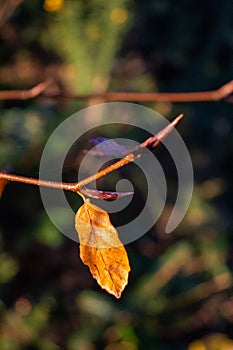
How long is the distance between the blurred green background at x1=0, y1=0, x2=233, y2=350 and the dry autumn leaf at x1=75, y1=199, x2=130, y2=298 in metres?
0.68

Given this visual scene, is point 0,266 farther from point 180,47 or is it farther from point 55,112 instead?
point 180,47

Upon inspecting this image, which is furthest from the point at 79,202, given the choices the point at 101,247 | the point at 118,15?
the point at 101,247

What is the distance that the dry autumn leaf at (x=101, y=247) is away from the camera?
0.39 meters

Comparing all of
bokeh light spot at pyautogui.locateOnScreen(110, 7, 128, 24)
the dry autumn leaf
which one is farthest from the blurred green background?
the dry autumn leaf

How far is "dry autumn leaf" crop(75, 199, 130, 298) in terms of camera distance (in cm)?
39

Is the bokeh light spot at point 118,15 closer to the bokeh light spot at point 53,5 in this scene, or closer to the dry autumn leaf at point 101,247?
the bokeh light spot at point 53,5

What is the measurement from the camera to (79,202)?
3.83ft

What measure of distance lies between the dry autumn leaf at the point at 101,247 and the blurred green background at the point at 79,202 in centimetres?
68

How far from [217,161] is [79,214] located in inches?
50.3

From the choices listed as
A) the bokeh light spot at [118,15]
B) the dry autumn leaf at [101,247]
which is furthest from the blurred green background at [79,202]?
the dry autumn leaf at [101,247]

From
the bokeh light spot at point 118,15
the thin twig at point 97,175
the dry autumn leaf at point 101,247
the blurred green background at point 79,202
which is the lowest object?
the blurred green background at point 79,202

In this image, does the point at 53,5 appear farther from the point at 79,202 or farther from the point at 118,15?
the point at 79,202

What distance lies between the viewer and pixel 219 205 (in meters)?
1.55

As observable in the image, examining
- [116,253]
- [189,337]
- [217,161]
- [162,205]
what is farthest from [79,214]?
[217,161]
